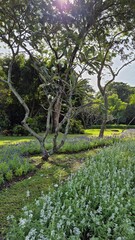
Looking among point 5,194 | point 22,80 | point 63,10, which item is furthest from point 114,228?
point 22,80

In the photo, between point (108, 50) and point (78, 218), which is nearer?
point (78, 218)

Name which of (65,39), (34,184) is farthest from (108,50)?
(34,184)

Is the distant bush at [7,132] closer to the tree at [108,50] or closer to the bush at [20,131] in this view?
the bush at [20,131]

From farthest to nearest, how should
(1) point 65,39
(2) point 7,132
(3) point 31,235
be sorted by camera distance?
1. (2) point 7,132
2. (1) point 65,39
3. (3) point 31,235

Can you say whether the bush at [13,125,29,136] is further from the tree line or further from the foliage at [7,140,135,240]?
the foliage at [7,140,135,240]

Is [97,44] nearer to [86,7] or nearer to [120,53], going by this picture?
[120,53]

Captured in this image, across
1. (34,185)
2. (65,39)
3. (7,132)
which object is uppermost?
(65,39)

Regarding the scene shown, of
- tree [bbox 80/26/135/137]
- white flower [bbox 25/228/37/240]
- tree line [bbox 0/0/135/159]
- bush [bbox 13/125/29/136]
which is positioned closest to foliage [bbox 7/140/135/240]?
white flower [bbox 25/228/37/240]

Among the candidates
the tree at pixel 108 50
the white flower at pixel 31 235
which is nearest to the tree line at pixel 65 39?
the tree at pixel 108 50

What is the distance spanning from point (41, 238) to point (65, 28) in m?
10.8

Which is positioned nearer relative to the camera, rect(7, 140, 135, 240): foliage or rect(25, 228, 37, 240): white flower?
rect(25, 228, 37, 240): white flower

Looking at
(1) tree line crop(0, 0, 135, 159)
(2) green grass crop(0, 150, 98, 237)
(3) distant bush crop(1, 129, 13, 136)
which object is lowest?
(2) green grass crop(0, 150, 98, 237)

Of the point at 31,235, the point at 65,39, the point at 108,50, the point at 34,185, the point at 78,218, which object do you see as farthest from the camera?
the point at 108,50

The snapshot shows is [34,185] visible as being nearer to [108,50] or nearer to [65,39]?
[65,39]
